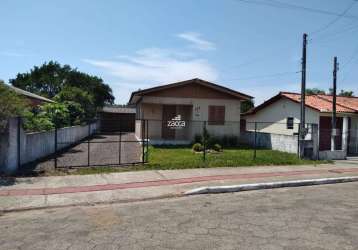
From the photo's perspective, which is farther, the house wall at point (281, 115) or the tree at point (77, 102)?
the tree at point (77, 102)

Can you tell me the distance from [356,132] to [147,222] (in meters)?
20.1

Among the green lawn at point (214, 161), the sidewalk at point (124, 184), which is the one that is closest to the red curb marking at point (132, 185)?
the sidewalk at point (124, 184)

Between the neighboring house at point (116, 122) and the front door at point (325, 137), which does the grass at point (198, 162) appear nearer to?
the front door at point (325, 137)

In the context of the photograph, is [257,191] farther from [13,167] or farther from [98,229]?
[13,167]

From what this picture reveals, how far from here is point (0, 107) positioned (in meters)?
11.3

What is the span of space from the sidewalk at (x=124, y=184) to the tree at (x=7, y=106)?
207 centimetres

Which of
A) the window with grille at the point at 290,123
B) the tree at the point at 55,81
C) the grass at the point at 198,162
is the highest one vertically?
the tree at the point at 55,81

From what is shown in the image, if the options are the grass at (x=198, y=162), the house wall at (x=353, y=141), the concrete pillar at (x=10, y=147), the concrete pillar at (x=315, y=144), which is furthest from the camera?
the house wall at (x=353, y=141)

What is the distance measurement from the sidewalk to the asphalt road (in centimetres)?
70

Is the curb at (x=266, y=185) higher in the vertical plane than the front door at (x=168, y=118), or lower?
lower

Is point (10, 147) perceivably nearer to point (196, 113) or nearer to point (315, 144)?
point (196, 113)

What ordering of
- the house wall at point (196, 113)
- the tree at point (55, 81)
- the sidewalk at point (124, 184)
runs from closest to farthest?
the sidewalk at point (124, 184), the house wall at point (196, 113), the tree at point (55, 81)

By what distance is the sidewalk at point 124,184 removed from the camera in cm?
876

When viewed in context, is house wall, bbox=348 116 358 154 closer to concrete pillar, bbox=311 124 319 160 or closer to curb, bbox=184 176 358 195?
concrete pillar, bbox=311 124 319 160
